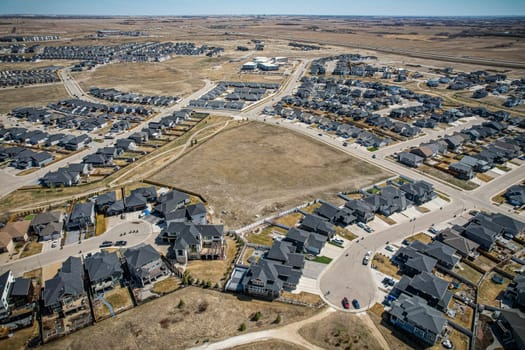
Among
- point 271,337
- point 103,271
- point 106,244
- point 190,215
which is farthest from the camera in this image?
point 190,215

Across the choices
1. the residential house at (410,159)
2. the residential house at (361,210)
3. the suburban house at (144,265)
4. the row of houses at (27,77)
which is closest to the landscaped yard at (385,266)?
the residential house at (361,210)

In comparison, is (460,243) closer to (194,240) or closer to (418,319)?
(418,319)

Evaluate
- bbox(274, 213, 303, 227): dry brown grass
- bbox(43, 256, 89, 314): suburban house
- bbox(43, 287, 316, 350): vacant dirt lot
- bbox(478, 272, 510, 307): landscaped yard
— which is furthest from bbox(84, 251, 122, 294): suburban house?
bbox(478, 272, 510, 307): landscaped yard

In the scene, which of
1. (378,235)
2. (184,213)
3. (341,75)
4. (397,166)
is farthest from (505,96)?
(184,213)

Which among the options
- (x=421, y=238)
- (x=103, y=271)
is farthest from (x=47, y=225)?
(x=421, y=238)

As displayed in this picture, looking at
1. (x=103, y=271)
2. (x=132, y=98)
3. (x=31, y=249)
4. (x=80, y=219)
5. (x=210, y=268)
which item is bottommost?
(x=31, y=249)

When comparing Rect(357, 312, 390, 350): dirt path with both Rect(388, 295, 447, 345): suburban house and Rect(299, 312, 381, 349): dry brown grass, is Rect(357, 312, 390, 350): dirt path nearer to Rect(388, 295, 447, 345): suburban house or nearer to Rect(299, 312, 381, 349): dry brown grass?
Rect(299, 312, 381, 349): dry brown grass
